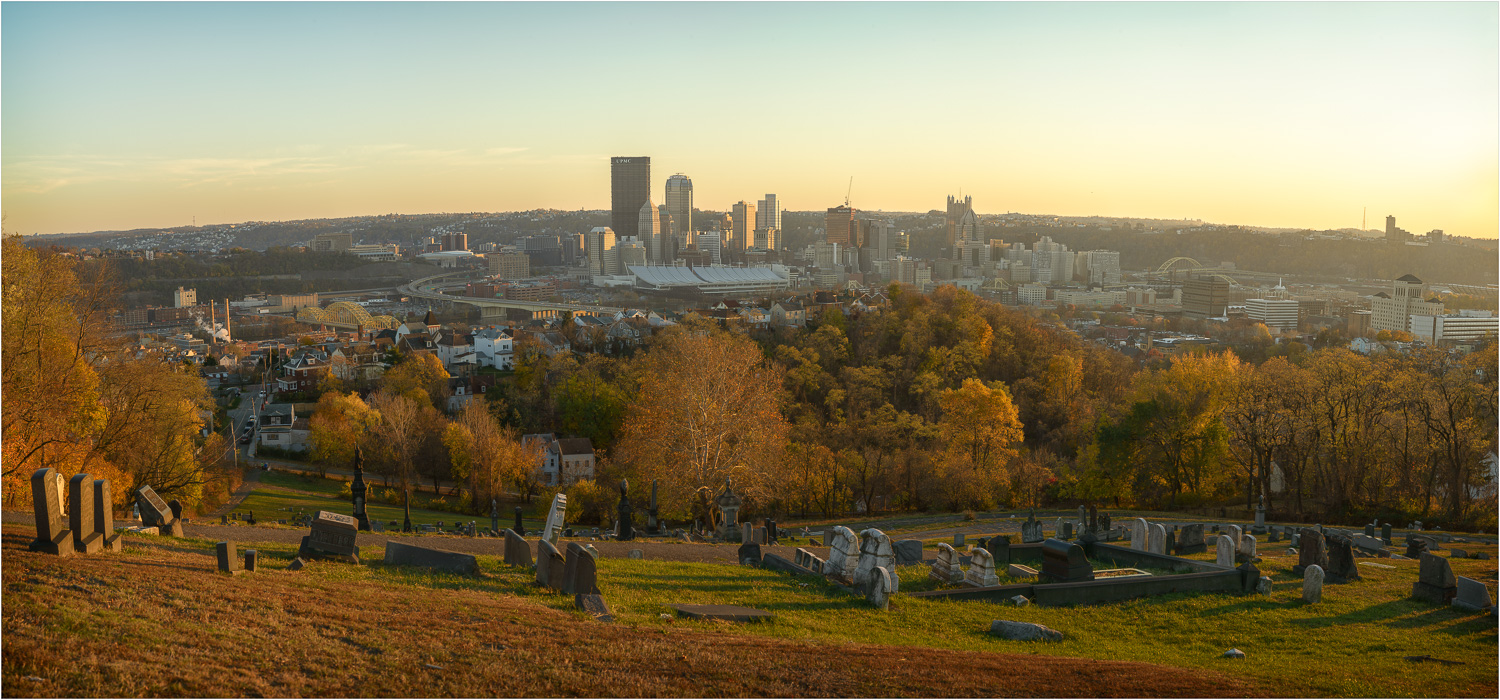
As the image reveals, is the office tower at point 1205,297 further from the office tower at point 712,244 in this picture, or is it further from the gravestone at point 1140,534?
the office tower at point 712,244

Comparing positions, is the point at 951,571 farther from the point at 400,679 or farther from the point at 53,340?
the point at 53,340

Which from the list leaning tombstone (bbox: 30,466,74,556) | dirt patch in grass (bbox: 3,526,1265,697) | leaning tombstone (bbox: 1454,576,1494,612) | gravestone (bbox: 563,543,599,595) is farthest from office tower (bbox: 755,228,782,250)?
dirt patch in grass (bbox: 3,526,1265,697)

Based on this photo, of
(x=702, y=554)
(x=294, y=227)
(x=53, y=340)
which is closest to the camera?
(x=702, y=554)

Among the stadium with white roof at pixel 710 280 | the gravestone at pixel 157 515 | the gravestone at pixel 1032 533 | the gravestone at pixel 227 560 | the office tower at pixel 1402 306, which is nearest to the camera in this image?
the gravestone at pixel 227 560

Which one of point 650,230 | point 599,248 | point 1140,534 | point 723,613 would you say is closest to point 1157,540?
point 1140,534

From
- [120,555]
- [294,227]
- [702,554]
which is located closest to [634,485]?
[702,554]

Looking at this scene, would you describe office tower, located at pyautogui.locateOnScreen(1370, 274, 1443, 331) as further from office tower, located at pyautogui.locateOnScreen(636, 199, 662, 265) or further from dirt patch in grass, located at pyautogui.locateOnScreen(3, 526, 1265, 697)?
office tower, located at pyautogui.locateOnScreen(636, 199, 662, 265)

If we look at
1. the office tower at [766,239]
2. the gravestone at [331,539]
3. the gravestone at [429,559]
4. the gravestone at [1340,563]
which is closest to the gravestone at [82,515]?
the gravestone at [331,539]
